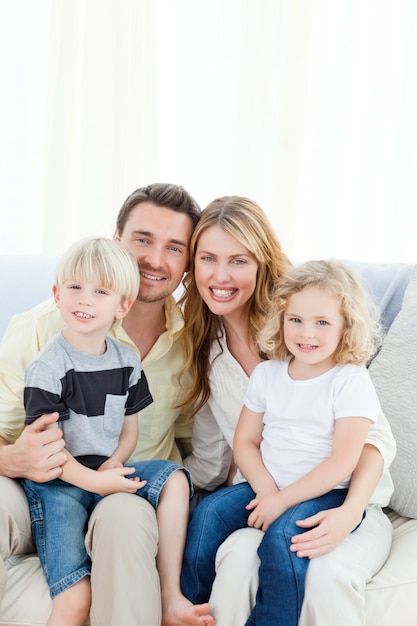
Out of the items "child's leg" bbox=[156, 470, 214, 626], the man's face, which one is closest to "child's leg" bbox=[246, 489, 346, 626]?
"child's leg" bbox=[156, 470, 214, 626]

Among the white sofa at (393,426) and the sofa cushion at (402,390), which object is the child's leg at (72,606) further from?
the sofa cushion at (402,390)

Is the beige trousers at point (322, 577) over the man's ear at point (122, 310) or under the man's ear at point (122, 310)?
under

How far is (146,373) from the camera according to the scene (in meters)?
1.92

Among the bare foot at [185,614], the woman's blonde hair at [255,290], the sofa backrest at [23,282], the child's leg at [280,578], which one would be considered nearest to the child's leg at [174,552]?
the bare foot at [185,614]

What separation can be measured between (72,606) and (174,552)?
241 millimetres

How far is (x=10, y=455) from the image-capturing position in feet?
5.20

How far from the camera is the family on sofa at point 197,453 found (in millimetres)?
1395

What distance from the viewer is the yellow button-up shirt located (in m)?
1.72

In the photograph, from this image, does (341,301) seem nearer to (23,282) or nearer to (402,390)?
(402,390)

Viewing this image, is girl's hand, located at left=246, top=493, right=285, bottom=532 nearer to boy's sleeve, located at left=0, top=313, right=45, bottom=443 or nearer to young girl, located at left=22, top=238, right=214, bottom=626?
young girl, located at left=22, top=238, right=214, bottom=626

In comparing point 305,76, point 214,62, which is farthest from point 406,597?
point 214,62

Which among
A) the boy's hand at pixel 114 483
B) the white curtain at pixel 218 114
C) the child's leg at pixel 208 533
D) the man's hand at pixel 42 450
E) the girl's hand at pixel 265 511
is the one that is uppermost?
the white curtain at pixel 218 114

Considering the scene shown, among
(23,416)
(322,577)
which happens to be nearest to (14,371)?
(23,416)

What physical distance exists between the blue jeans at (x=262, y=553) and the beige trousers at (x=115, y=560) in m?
0.11
